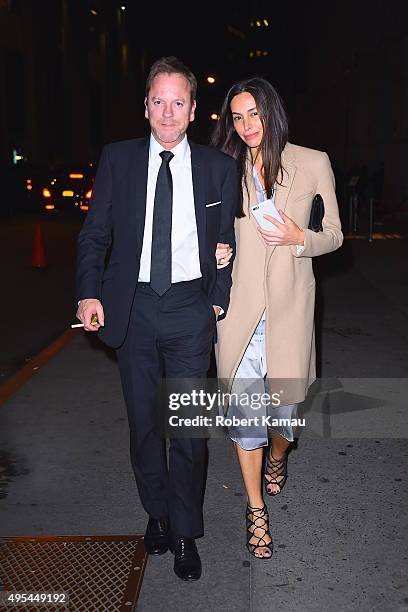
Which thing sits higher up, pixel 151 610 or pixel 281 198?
pixel 281 198

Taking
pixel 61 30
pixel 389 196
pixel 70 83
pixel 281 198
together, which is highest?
pixel 61 30

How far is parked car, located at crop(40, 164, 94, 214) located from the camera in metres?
26.2

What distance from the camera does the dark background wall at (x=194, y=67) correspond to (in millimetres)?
32250

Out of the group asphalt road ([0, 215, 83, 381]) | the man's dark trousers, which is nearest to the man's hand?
the man's dark trousers

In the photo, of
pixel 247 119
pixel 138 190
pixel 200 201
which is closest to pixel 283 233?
pixel 200 201

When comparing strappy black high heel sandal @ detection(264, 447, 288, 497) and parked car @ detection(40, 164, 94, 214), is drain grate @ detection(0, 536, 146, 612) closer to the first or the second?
strappy black high heel sandal @ detection(264, 447, 288, 497)

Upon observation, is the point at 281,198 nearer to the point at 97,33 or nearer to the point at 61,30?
the point at 61,30

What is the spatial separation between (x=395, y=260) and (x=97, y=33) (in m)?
42.2

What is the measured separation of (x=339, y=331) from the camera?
28.0ft

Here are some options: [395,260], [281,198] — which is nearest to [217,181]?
[281,198]

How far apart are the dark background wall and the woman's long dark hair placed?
20068 millimetres

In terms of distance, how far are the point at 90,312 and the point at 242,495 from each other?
64.0 inches

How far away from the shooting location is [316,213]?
11.6 ft

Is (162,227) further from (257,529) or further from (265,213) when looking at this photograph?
(257,529)
